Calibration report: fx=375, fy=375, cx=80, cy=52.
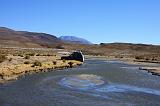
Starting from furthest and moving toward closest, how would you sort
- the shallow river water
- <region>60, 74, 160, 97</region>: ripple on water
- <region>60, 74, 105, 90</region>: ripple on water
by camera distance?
<region>60, 74, 105, 90</region>: ripple on water → <region>60, 74, 160, 97</region>: ripple on water → the shallow river water

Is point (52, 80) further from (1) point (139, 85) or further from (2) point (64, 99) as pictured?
(2) point (64, 99)

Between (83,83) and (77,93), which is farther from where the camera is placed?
(83,83)

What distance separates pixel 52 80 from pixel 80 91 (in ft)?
27.7

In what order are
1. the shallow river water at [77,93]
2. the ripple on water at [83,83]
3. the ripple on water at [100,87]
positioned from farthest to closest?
1. the ripple on water at [83,83]
2. the ripple on water at [100,87]
3. the shallow river water at [77,93]

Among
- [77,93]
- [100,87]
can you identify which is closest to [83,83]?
[100,87]

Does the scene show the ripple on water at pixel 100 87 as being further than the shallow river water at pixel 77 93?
Yes

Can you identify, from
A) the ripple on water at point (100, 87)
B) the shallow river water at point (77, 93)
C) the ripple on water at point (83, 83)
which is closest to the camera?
the shallow river water at point (77, 93)

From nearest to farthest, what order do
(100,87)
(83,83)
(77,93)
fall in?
1. (77,93)
2. (100,87)
3. (83,83)

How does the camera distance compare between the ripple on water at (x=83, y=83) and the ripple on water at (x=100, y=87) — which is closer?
the ripple on water at (x=100, y=87)

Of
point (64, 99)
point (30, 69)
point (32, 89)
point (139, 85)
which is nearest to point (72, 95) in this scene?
point (64, 99)

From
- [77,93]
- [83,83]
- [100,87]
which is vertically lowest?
[77,93]

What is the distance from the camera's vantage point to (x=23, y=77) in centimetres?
4209

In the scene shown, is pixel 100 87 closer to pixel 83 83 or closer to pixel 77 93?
pixel 83 83

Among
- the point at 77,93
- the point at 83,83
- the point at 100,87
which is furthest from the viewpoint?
the point at 83,83
